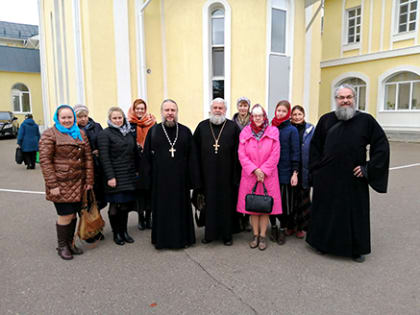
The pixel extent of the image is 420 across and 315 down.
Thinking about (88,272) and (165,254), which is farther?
(165,254)

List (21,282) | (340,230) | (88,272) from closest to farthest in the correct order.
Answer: (21,282) < (88,272) < (340,230)

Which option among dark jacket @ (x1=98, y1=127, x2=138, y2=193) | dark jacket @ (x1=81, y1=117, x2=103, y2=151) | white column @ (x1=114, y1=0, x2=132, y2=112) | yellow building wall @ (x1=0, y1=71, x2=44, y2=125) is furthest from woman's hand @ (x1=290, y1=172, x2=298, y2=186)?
yellow building wall @ (x1=0, y1=71, x2=44, y2=125)

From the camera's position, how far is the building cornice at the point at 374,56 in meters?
17.9

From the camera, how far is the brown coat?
358cm

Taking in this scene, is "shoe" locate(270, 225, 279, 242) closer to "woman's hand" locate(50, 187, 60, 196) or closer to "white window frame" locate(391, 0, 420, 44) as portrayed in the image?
"woman's hand" locate(50, 187, 60, 196)

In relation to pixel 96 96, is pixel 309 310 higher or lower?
lower

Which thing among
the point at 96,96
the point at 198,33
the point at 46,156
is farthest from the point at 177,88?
the point at 46,156

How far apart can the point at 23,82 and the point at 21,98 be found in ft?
4.31

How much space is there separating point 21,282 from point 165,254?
5.00 ft

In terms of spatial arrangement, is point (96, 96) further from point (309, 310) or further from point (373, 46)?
point (373, 46)

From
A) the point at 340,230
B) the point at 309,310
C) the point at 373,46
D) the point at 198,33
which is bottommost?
the point at 309,310

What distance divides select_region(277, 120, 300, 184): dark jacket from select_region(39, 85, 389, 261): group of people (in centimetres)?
1

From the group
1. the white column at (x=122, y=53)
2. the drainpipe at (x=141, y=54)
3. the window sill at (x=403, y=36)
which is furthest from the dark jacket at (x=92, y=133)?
the window sill at (x=403, y=36)

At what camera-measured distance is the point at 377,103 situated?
1995 centimetres
